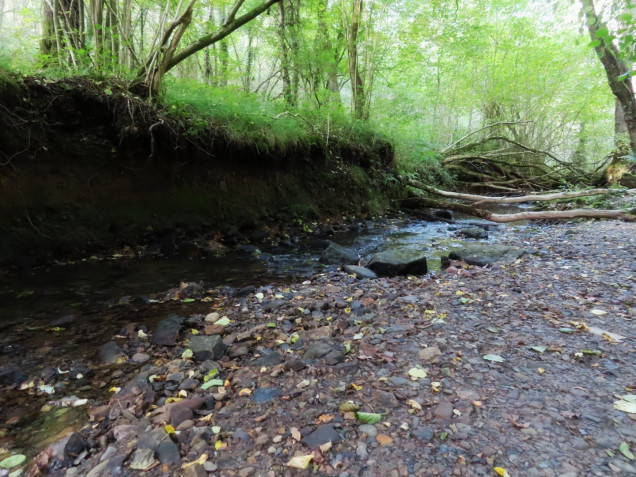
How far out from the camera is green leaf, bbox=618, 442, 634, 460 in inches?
56.1

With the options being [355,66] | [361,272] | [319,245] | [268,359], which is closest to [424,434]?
[268,359]

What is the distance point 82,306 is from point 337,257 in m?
3.75

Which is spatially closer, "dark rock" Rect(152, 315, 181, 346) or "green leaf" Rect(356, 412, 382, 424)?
"green leaf" Rect(356, 412, 382, 424)

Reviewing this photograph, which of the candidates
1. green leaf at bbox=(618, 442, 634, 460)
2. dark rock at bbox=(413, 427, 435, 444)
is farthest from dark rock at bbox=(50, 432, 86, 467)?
green leaf at bbox=(618, 442, 634, 460)

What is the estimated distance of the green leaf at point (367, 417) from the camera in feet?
5.84

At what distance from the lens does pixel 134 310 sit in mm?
3814

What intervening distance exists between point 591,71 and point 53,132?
21654 mm

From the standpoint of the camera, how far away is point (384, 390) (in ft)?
6.75

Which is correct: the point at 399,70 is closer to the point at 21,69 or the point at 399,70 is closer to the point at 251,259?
the point at 251,259

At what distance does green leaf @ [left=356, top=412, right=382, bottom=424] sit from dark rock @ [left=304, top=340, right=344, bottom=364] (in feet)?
2.02

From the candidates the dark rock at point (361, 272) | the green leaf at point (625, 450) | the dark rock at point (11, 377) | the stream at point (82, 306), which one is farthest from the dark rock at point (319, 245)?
the green leaf at point (625, 450)

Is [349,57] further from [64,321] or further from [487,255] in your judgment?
[64,321]

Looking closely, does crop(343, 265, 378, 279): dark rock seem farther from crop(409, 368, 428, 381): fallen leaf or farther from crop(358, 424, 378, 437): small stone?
crop(358, 424, 378, 437): small stone

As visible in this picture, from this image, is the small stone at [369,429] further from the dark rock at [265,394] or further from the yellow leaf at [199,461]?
the yellow leaf at [199,461]
